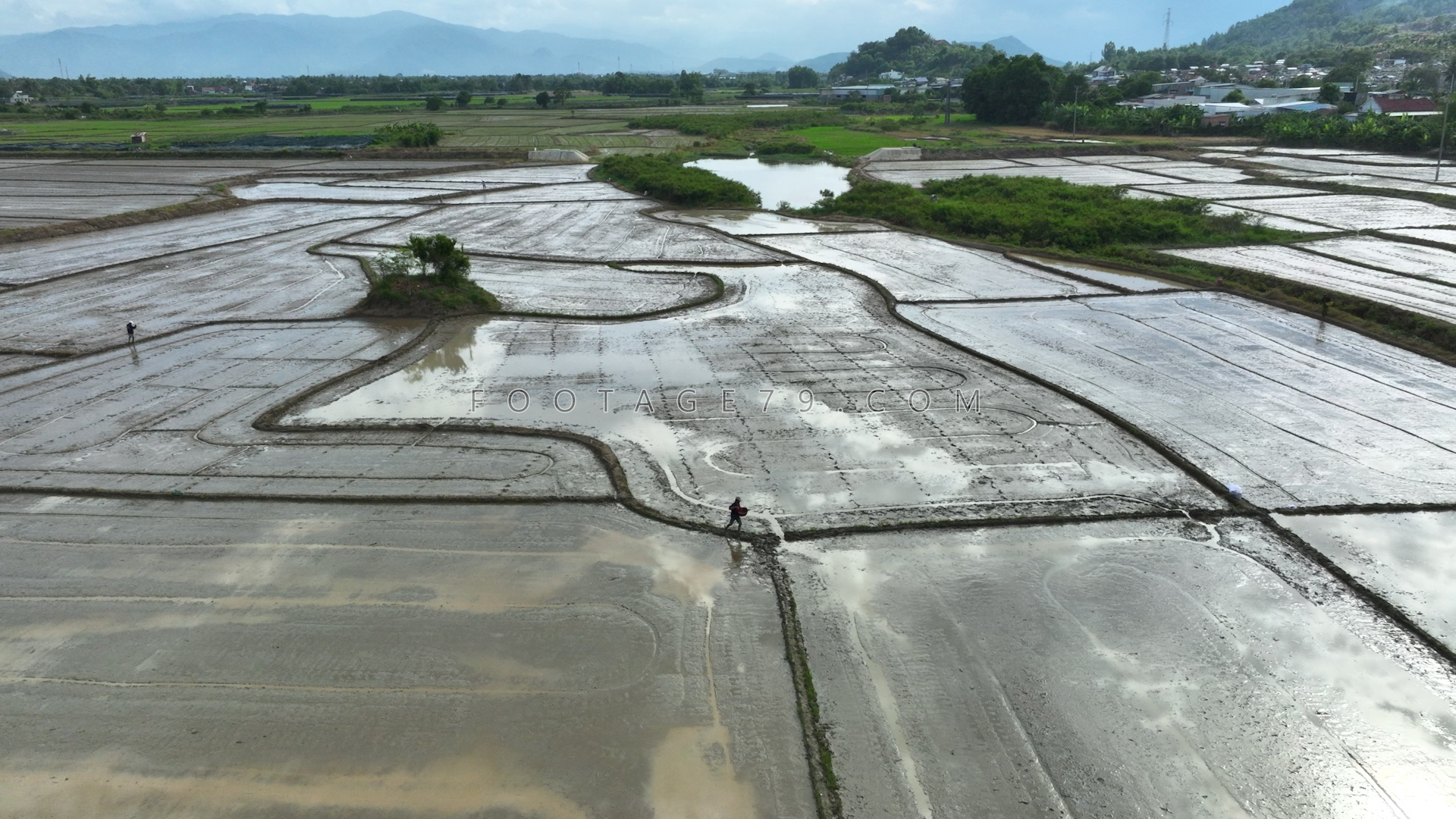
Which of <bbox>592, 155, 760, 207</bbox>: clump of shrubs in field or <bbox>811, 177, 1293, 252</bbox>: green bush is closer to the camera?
<bbox>811, 177, 1293, 252</bbox>: green bush

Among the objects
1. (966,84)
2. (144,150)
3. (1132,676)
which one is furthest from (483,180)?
(966,84)

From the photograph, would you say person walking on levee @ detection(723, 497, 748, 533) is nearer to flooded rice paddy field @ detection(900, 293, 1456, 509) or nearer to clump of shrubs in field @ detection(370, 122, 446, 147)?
flooded rice paddy field @ detection(900, 293, 1456, 509)


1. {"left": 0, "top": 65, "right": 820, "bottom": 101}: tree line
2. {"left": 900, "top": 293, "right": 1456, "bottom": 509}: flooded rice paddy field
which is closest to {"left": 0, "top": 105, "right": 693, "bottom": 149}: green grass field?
{"left": 0, "top": 65, "right": 820, "bottom": 101}: tree line

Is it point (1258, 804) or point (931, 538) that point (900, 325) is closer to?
point (931, 538)

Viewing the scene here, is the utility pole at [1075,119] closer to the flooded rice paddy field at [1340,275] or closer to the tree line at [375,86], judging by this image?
the flooded rice paddy field at [1340,275]

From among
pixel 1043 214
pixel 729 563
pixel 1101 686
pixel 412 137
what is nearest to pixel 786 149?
pixel 412 137

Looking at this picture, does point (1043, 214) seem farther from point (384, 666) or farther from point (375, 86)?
point (375, 86)
